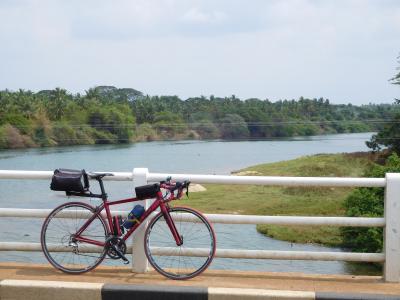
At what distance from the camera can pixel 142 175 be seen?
6.52 meters

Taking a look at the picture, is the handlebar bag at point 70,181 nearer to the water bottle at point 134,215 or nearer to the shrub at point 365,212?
the water bottle at point 134,215

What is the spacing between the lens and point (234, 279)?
6301 mm

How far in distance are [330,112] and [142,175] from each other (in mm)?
130945

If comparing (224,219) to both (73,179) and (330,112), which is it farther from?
(330,112)

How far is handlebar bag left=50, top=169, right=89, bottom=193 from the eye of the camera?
6.38 metres

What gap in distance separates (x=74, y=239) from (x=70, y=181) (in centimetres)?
62

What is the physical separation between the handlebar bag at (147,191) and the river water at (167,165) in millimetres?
8243

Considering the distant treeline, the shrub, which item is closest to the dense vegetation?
the shrub

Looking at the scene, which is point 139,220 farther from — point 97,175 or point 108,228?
point 97,175

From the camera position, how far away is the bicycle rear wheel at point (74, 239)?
648 cm

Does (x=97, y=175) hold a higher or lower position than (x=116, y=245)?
higher

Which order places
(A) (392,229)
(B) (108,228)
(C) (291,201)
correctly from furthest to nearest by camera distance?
(C) (291,201) < (B) (108,228) < (A) (392,229)

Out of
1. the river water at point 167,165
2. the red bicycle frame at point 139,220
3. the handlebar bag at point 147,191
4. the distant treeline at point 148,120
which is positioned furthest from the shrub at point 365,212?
the distant treeline at point 148,120

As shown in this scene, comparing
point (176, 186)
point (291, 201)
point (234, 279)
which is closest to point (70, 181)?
point (176, 186)
